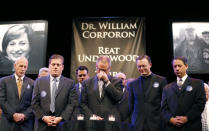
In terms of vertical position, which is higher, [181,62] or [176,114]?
[181,62]

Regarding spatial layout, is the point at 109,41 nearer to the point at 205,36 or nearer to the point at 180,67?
the point at 205,36

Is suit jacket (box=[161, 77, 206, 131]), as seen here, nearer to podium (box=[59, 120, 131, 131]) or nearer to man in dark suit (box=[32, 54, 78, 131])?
podium (box=[59, 120, 131, 131])

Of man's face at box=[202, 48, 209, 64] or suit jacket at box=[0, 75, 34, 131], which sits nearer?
suit jacket at box=[0, 75, 34, 131]

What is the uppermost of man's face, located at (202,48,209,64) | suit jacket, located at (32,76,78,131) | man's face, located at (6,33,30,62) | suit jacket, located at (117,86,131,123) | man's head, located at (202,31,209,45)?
man's head, located at (202,31,209,45)

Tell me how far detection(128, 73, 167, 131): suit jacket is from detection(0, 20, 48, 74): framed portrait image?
10.1ft

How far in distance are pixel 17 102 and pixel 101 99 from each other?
1.33m

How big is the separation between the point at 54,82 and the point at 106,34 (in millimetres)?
2734

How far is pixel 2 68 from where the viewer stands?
5723 mm

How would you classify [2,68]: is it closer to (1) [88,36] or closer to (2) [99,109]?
(1) [88,36]

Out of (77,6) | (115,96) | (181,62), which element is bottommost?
(115,96)

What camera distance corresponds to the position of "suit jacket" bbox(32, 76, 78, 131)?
289 cm

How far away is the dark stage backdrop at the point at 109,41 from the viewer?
17.7 feet

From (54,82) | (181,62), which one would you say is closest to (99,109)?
(54,82)

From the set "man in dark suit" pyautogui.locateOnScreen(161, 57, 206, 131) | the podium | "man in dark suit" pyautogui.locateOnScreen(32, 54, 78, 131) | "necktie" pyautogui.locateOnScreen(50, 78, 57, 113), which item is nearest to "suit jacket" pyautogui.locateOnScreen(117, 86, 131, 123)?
"man in dark suit" pyautogui.locateOnScreen(161, 57, 206, 131)
